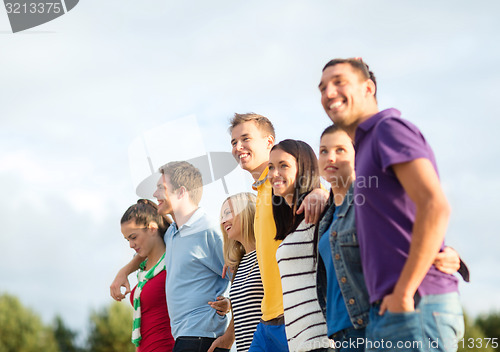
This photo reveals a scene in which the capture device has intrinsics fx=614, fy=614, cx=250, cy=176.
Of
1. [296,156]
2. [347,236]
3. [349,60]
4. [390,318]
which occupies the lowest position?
[390,318]

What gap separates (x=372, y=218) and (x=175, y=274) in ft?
11.5

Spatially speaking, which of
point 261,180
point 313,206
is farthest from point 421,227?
point 261,180

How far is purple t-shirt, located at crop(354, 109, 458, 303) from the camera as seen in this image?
2717 mm

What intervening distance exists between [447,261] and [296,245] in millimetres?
1499

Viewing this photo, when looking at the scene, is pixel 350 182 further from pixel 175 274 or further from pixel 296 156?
pixel 175 274

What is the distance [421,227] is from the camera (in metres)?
2.58

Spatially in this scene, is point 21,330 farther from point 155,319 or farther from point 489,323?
point 155,319

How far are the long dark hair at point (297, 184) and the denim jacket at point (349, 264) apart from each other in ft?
3.47

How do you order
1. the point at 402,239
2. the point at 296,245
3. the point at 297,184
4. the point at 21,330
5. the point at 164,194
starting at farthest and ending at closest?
the point at 21,330 < the point at 164,194 < the point at 297,184 < the point at 296,245 < the point at 402,239

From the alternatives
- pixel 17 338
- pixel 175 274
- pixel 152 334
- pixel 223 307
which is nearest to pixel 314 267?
pixel 223 307

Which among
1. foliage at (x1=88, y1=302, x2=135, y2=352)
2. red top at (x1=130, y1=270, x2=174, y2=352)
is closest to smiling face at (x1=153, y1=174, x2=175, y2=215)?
red top at (x1=130, y1=270, x2=174, y2=352)

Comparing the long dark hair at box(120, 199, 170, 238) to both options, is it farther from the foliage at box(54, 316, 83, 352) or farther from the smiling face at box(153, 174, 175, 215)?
the foliage at box(54, 316, 83, 352)

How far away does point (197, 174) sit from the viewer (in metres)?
6.37

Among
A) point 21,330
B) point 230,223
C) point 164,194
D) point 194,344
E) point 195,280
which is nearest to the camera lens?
point 230,223
